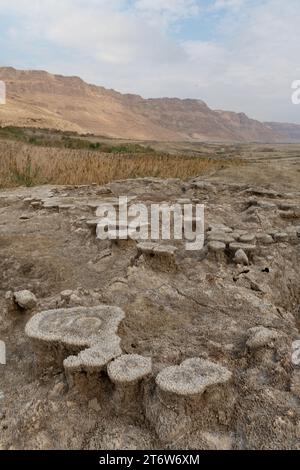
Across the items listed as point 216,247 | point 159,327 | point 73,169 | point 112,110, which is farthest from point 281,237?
point 112,110

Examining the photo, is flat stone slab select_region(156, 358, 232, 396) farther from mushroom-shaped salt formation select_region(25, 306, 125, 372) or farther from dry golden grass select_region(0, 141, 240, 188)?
dry golden grass select_region(0, 141, 240, 188)

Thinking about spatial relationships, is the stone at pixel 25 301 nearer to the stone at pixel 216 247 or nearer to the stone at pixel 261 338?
the stone at pixel 261 338

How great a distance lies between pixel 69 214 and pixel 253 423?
12.9ft

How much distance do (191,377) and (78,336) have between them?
0.68 metres

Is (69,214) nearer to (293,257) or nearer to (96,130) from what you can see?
(293,257)

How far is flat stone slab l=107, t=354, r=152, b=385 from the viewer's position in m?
2.10

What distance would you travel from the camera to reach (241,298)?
3.33 meters

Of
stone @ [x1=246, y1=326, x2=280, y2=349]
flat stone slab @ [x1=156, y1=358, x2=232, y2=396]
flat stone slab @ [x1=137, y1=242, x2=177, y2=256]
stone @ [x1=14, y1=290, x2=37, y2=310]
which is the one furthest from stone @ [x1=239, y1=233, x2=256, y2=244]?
flat stone slab @ [x1=156, y1=358, x2=232, y2=396]

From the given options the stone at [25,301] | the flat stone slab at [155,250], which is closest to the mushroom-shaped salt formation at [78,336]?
the stone at [25,301]

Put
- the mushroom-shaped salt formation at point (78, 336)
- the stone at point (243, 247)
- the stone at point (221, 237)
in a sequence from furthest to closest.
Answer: the stone at point (221, 237) → the stone at point (243, 247) → the mushroom-shaped salt formation at point (78, 336)

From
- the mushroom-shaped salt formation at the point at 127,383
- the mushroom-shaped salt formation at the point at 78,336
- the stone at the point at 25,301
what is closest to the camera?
the mushroom-shaped salt formation at the point at 127,383

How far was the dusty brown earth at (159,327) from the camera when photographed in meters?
1.97

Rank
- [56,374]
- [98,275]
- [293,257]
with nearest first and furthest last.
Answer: [56,374]
[98,275]
[293,257]

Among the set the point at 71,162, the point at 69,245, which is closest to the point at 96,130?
the point at 71,162
